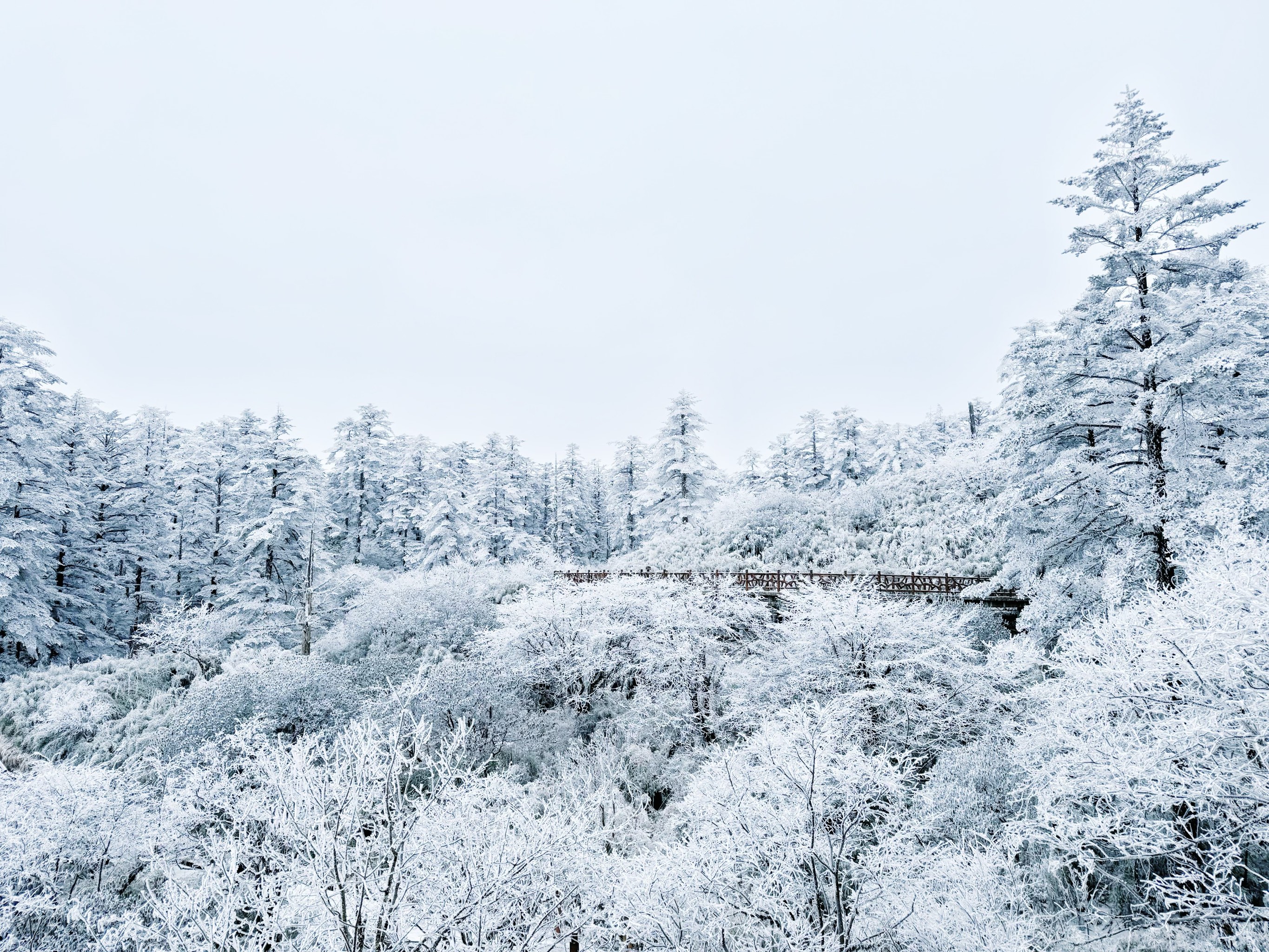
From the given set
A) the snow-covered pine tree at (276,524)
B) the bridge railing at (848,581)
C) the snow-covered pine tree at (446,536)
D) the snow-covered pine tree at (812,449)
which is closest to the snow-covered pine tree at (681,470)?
the snow-covered pine tree at (446,536)

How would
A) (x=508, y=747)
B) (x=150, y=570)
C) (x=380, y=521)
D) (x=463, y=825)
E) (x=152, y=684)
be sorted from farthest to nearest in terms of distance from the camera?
(x=380, y=521) → (x=150, y=570) → (x=152, y=684) → (x=508, y=747) → (x=463, y=825)

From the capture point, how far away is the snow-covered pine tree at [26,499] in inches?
789

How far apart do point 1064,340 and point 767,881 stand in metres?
12.4

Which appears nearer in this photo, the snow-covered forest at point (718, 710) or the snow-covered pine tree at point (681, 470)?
the snow-covered forest at point (718, 710)

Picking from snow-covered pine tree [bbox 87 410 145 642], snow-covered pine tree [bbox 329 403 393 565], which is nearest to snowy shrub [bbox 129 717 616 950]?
snow-covered pine tree [bbox 87 410 145 642]

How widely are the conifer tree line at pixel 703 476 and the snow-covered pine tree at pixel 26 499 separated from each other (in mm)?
85

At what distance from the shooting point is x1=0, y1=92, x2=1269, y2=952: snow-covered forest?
Answer: 275 inches

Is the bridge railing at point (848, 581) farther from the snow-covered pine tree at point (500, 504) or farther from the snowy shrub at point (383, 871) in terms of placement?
Result: the snow-covered pine tree at point (500, 504)

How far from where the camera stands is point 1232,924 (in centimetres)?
660

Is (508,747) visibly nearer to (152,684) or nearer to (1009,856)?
(1009,856)

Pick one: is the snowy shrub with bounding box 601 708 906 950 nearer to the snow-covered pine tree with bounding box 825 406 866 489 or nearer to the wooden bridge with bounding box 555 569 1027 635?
the wooden bridge with bounding box 555 569 1027 635

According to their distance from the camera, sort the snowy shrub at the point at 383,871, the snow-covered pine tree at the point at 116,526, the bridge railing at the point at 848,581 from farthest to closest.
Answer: the snow-covered pine tree at the point at 116,526 → the bridge railing at the point at 848,581 → the snowy shrub at the point at 383,871

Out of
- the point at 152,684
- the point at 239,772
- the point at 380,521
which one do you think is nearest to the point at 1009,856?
the point at 239,772

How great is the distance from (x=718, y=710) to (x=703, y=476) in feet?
74.8
